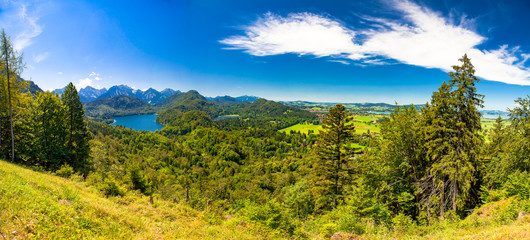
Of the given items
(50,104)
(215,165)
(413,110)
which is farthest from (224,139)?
(413,110)

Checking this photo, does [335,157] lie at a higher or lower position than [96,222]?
lower

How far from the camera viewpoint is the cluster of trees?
17.8 meters

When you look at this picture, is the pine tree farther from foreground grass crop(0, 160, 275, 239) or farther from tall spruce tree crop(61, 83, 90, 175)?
foreground grass crop(0, 160, 275, 239)

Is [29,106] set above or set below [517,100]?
below

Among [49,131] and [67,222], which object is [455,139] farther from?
[49,131]

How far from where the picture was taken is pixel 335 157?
1688 cm

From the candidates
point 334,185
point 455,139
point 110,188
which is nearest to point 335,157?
point 334,185

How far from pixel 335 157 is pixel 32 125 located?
1219 inches

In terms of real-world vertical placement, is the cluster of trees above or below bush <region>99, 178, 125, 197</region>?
above

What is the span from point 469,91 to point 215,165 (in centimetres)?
9841

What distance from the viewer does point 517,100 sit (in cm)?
1415

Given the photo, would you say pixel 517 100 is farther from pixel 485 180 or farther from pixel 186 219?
pixel 186 219

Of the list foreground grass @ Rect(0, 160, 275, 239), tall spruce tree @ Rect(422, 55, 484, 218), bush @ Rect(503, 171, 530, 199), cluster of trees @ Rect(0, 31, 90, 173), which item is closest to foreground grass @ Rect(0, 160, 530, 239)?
foreground grass @ Rect(0, 160, 275, 239)

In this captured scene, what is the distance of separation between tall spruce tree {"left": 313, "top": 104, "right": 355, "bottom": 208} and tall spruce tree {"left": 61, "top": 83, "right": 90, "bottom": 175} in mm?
28407
